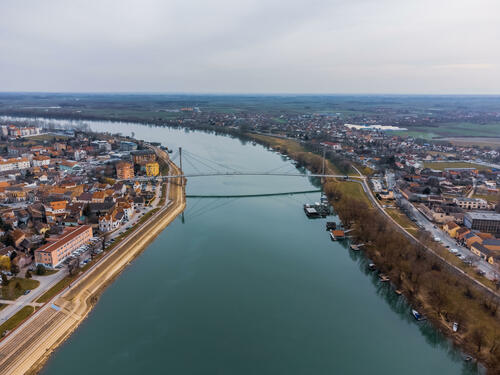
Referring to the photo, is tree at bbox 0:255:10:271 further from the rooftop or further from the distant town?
the rooftop

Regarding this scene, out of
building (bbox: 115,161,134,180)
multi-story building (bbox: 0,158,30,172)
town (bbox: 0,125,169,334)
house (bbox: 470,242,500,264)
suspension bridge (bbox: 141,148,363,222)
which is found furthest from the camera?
multi-story building (bbox: 0,158,30,172)

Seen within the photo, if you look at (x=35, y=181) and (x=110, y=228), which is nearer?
(x=110, y=228)

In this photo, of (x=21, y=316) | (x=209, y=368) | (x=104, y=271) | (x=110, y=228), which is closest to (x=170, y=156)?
(x=110, y=228)

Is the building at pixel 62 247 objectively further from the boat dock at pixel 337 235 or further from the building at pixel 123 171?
the boat dock at pixel 337 235

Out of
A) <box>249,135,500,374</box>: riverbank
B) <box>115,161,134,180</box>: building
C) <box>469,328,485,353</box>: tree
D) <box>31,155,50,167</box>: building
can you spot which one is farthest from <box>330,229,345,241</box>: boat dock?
<box>31,155,50,167</box>: building

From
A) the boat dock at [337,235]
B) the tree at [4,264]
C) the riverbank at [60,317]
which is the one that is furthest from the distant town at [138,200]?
the boat dock at [337,235]

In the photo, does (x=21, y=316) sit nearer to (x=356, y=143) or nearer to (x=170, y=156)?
(x=170, y=156)
